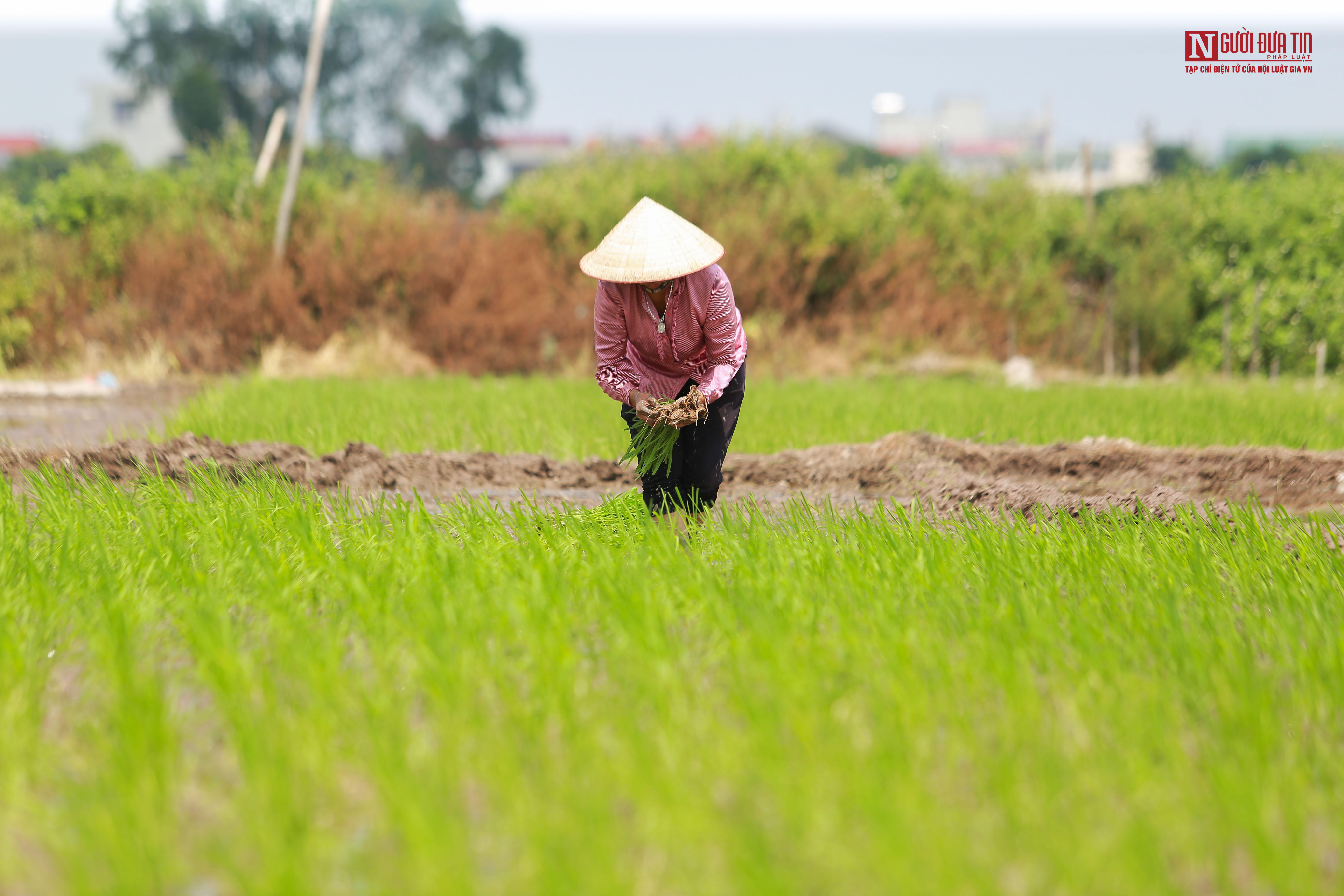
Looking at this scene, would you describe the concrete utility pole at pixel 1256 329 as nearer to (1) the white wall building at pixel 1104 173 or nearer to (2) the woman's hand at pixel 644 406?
(1) the white wall building at pixel 1104 173

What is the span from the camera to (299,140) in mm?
12977

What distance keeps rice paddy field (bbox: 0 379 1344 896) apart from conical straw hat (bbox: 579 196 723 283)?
0.88 m

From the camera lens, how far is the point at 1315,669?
8.13 ft

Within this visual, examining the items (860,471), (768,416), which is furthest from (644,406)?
(768,416)

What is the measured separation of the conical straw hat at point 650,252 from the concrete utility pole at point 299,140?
10.1 m

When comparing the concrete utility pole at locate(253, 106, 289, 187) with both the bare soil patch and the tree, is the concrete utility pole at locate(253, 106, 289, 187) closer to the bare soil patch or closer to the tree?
the bare soil patch

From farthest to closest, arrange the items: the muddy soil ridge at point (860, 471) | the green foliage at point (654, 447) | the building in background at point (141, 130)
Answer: the building in background at point (141, 130)
the muddy soil ridge at point (860, 471)
the green foliage at point (654, 447)

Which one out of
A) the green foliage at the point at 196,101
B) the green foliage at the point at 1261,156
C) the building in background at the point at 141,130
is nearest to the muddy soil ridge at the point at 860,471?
the green foliage at the point at 196,101

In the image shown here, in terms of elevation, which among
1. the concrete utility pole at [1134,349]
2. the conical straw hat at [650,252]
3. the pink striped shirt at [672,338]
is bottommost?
the concrete utility pole at [1134,349]

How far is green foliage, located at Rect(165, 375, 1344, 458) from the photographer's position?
6.77 m

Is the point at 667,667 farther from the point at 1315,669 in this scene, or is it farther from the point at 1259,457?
the point at 1259,457

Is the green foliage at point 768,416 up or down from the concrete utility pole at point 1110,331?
up

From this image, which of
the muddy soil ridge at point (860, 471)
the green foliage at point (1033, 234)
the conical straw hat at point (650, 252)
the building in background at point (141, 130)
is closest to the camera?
the conical straw hat at point (650, 252)

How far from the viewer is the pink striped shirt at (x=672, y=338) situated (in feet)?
12.7
